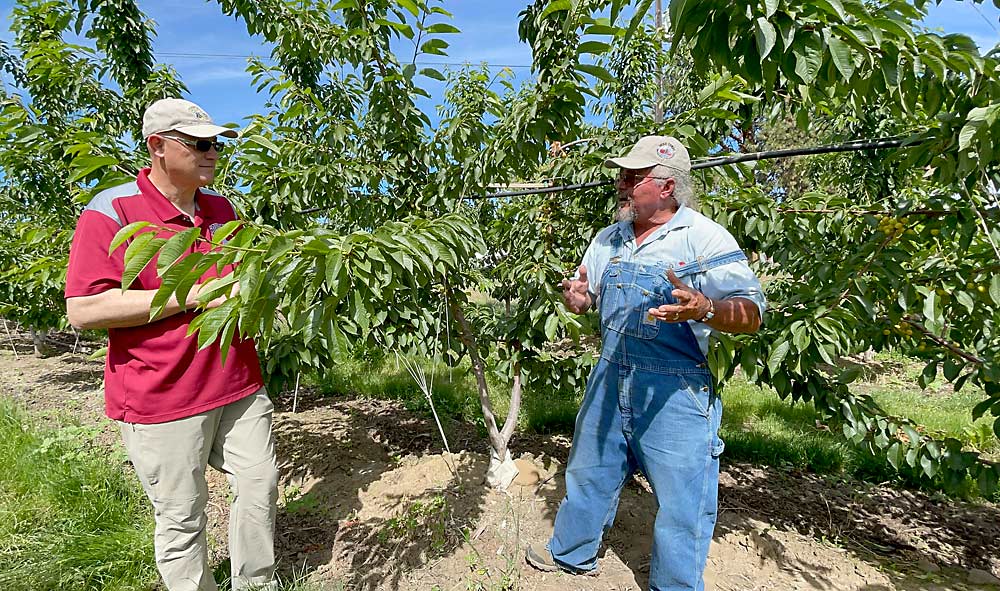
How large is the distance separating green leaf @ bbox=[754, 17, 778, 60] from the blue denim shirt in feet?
2.66

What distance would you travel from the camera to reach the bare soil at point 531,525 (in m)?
2.41

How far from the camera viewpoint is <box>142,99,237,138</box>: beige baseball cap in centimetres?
176

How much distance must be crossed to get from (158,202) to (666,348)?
179cm

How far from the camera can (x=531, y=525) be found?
270cm

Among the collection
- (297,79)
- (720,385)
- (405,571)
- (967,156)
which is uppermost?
(297,79)

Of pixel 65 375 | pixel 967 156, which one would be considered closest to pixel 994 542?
pixel 967 156

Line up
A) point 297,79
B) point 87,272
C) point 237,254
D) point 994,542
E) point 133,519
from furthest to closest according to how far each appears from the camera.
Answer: point 297,79, point 994,542, point 133,519, point 87,272, point 237,254

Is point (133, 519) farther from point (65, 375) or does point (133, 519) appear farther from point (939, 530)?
point (65, 375)

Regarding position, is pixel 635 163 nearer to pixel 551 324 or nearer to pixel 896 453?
pixel 551 324

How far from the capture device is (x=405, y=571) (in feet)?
7.95

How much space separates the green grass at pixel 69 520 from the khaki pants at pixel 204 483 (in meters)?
0.66

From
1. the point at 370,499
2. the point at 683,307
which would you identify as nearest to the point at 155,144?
the point at 683,307

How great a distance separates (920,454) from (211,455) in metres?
2.93

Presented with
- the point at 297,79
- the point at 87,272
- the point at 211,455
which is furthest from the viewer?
the point at 297,79
